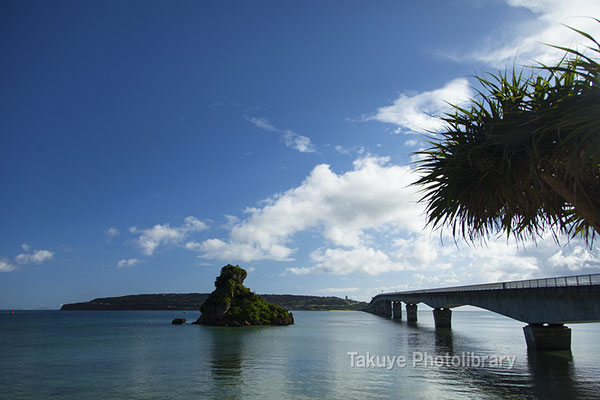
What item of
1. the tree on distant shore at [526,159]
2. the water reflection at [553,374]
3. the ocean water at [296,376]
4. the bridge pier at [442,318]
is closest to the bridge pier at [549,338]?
the water reflection at [553,374]

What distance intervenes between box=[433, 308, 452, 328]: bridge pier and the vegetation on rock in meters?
34.3

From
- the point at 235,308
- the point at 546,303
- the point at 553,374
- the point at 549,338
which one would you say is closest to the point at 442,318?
the point at 235,308

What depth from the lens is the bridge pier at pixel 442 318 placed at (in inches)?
3231

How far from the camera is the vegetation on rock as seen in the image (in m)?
90.1

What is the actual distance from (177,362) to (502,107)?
30.1 metres

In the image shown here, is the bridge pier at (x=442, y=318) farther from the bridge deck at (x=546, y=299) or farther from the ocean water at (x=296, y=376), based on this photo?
the ocean water at (x=296, y=376)

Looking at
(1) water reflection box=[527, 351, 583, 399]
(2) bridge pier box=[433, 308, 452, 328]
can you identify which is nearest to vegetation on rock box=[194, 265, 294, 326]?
(2) bridge pier box=[433, 308, 452, 328]

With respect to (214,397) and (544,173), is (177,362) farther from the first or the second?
(544,173)

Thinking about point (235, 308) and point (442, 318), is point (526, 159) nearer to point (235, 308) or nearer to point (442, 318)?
point (442, 318)

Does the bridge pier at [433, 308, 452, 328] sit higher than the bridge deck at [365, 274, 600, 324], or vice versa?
the bridge deck at [365, 274, 600, 324]

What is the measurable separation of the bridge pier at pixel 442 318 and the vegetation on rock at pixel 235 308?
34350mm

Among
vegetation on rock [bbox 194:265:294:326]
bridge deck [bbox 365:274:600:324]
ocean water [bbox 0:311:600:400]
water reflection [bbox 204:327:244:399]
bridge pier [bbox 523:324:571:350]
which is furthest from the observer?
A: vegetation on rock [bbox 194:265:294:326]

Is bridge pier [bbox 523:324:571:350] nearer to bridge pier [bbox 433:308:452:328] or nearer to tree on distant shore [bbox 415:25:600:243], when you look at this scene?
tree on distant shore [bbox 415:25:600:243]

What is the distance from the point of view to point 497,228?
51.1 feet
